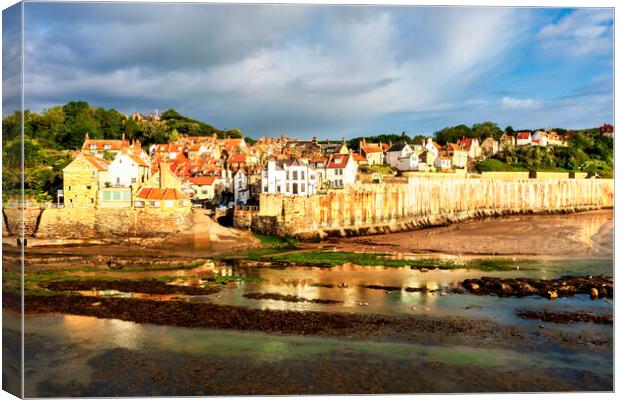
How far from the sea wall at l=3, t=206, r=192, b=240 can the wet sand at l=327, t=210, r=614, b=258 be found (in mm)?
6405

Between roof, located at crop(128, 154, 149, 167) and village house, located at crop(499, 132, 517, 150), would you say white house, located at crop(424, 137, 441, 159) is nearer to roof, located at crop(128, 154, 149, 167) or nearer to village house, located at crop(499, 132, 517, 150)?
village house, located at crop(499, 132, 517, 150)

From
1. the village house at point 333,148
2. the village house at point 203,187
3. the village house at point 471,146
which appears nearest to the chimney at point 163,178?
the village house at point 203,187

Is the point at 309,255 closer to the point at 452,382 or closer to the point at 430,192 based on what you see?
the point at 452,382

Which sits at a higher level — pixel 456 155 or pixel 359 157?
pixel 456 155

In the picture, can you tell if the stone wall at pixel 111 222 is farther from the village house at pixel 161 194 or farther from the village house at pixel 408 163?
the village house at pixel 408 163

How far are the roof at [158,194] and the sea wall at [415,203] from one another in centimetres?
362

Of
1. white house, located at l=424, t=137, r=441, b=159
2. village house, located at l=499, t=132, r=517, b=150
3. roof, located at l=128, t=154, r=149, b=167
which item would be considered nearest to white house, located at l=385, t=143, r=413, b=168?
white house, located at l=424, t=137, r=441, b=159

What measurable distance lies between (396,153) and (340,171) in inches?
377

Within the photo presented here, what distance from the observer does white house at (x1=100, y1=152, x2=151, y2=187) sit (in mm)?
21594

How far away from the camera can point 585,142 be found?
3023cm

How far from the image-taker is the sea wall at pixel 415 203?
23594 millimetres

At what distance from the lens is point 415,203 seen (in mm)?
28750

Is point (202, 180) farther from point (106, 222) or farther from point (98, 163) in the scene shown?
point (106, 222)

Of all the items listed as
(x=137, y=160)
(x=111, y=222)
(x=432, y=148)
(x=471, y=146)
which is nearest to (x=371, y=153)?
(x=432, y=148)
